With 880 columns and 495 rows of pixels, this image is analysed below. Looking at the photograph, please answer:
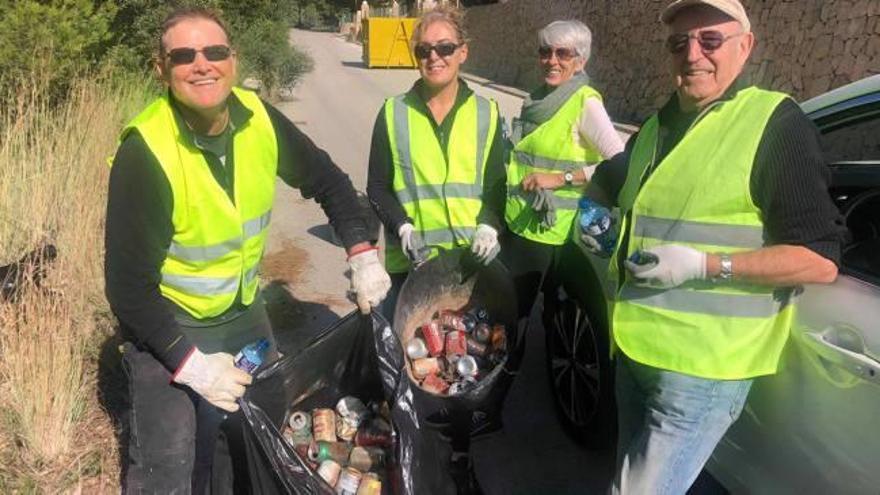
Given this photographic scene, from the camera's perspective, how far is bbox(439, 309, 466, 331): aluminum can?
287 cm

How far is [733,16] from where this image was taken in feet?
6.03

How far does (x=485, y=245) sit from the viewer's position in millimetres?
2814

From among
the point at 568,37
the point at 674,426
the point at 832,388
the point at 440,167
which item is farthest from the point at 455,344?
the point at 568,37

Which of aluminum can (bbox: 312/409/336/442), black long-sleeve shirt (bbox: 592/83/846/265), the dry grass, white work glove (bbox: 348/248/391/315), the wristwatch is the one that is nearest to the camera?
Answer: black long-sleeve shirt (bbox: 592/83/846/265)

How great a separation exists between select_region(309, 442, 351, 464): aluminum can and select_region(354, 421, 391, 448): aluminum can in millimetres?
47

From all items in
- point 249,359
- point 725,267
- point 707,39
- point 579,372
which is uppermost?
point 707,39

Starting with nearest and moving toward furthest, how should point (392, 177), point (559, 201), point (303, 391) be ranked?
1. point (303, 391)
2. point (392, 177)
3. point (559, 201)

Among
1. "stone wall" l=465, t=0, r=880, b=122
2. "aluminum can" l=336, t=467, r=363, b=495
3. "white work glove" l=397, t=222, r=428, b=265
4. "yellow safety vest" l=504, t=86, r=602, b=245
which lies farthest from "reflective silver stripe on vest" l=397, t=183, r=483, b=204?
"stone wall" l=465, t=0, r=880, b=122

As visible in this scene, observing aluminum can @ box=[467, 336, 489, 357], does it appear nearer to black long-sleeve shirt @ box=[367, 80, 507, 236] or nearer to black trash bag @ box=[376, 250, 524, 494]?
black trash bag @ box=[376, 250, 524, 494]

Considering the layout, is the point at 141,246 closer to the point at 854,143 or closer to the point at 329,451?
the point at 329,451

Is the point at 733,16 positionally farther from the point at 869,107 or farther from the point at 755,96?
the point at 869,107

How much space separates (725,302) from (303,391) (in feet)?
4.53

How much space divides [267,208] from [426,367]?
84 centimetres

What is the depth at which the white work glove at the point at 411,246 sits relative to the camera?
289 cm
